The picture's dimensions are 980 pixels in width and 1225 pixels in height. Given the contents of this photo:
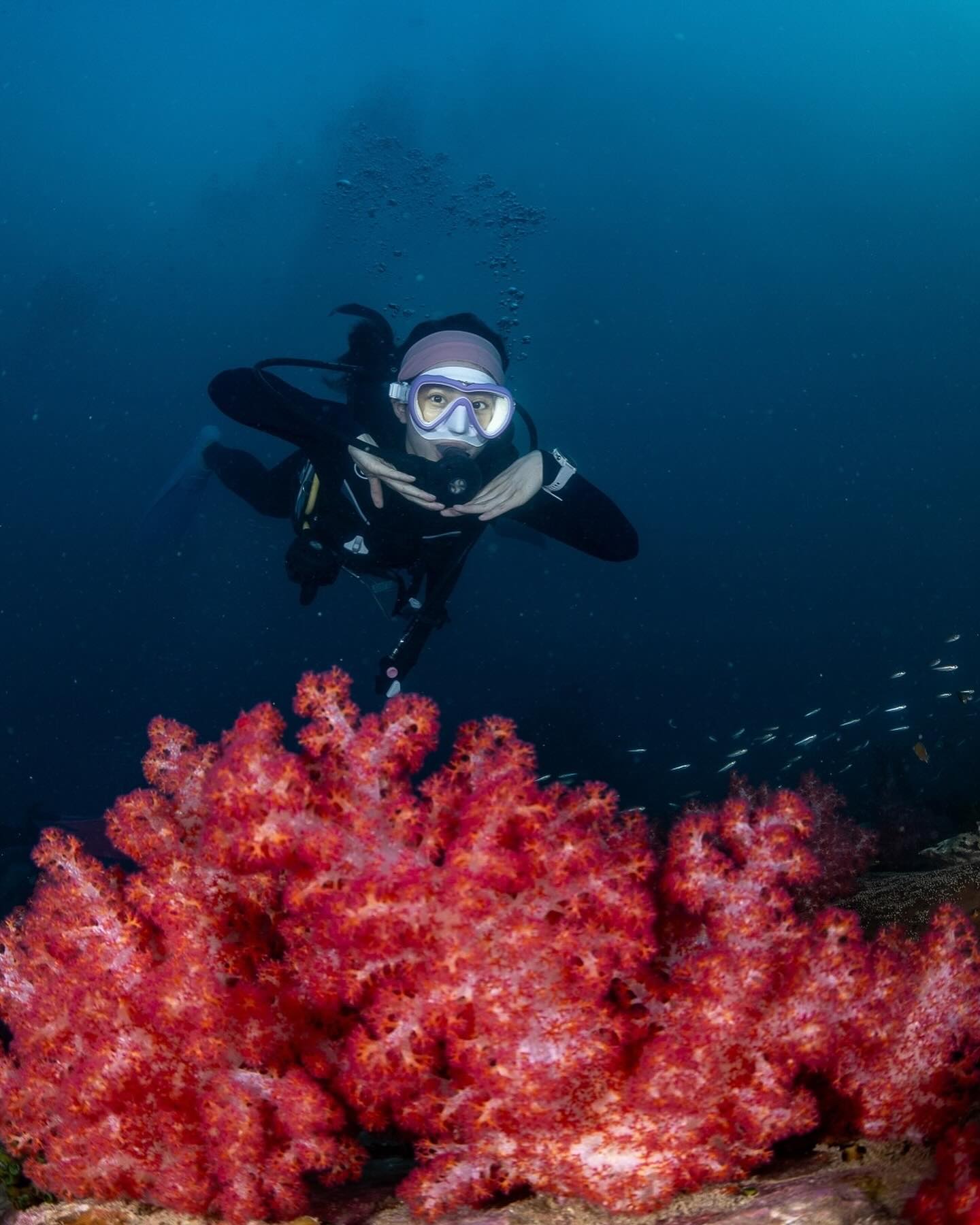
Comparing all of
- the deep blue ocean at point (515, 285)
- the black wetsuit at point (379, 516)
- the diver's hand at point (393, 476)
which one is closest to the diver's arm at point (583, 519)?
the black wetsuit at point (379, 516)

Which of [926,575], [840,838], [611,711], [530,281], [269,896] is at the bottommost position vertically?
[269,896]

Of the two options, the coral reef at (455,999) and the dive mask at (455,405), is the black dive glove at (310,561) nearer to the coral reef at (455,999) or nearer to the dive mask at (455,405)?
the dive mask at (455,405)

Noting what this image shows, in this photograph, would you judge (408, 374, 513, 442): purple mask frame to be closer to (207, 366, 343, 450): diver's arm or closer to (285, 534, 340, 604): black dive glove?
(207, 366, 343, 450): diver's arm

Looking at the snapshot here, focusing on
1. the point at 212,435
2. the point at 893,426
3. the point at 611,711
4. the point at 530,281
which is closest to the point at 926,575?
the point at 611,711

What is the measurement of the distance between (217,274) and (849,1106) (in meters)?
77.6

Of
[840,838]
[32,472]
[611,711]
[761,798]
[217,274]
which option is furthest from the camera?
[217,274]

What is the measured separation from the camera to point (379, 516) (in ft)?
19.3

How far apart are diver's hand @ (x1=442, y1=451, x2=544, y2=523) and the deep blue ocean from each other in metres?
36.6

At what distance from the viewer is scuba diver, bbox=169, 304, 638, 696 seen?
5250mm

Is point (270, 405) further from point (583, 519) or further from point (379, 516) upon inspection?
point (583, 519)

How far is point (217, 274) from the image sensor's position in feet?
217

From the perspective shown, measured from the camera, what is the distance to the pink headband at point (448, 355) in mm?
5445

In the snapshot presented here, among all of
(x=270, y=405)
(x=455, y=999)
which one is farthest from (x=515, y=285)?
(x=455, y=999)

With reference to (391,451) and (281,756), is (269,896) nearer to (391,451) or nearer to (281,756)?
(281,756)
